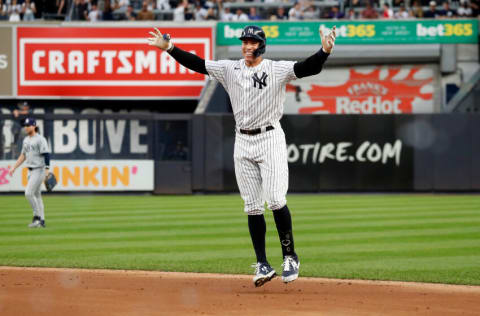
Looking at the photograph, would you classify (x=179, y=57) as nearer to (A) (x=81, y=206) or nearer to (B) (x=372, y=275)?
(B) (x=372, y=275)

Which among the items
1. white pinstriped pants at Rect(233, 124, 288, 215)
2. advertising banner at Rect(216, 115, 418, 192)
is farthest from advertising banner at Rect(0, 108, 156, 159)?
white pinstriped pants at Rect(233, 124, 288, 215)

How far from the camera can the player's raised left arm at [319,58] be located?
6.84 m

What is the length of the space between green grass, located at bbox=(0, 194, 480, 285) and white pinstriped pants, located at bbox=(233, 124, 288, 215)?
1.30 meters

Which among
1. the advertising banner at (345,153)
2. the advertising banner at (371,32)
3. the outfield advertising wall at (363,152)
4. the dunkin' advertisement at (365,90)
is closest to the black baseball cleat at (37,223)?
the outfield advertising wall at (363,152)

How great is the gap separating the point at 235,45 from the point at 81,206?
1047cm

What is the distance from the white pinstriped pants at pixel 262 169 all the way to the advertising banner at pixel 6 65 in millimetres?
21993

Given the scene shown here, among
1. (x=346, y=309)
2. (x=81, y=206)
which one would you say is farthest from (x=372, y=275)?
(x=81, y=206)

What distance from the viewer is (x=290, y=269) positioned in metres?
7.30

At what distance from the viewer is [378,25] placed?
27.4m

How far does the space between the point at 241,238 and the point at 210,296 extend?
15.9 ft

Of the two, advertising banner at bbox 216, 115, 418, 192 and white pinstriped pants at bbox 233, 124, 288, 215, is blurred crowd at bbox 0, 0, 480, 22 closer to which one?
advertising banner at bbox 216, 115, 418, 192

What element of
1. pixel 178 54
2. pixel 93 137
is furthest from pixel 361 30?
pixel 178 54

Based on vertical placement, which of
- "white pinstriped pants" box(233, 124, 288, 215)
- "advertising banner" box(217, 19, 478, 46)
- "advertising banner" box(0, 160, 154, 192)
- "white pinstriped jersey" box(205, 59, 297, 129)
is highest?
"advertising banner" box(217, 19, 478, 46)

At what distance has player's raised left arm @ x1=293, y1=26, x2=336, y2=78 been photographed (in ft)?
22.4
